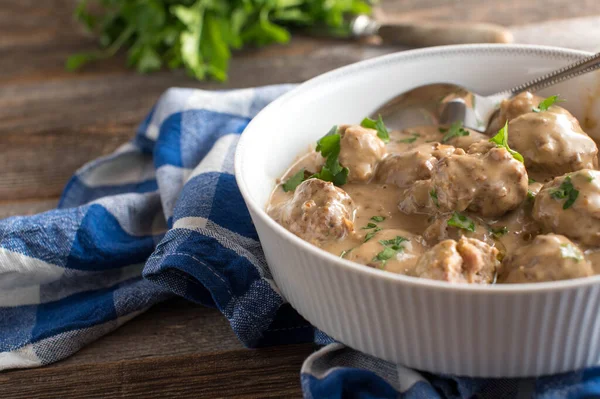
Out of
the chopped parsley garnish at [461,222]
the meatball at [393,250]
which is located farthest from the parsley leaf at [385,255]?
the chopped parsley garnish at [461,222]

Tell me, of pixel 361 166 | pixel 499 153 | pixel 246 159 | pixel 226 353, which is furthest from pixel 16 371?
pixel 499 153

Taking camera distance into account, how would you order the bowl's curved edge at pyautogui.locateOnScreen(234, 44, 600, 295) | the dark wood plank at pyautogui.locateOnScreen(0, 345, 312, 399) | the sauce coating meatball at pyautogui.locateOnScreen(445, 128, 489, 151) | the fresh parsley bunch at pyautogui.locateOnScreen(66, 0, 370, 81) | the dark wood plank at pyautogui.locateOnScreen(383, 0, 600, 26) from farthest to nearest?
the dark wood plank at pyautogui.locateOnScreen(383, 0, 600, 26)
the fresh parsley bunch at pyautogui.locateOnScreen(66, 0, 370, 81)
the sauce coating meatball at pyautogui.locateOnScreen(445, 128, 489, 151)
the dark wood plank at pyautogui.locateOnScreen(0, 345, 312, 399)
the bowl's curved edge at pyautogui.locateOnScreen(234, 44, 600, 295)

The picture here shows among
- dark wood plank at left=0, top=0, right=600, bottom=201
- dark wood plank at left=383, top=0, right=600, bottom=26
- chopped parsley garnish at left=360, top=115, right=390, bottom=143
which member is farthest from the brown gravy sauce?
dark wood plank at left=383, top=0, right=600, bottom=26

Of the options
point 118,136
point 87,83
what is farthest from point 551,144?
point 87,83

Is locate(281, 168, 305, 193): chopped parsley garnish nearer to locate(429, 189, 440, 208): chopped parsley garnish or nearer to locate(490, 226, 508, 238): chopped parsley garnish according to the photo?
locate(429, 189, 440, 208): chopped parsley garnish

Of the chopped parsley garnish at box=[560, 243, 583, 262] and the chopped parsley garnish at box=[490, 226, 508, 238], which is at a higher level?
the chopped parsley garnish at box=[560, 243, 583, 262]

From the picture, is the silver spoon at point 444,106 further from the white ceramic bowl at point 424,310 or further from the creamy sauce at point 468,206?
the white ceramic bowl at point 424,310
